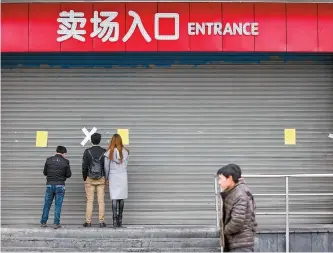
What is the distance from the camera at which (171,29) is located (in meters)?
11.0

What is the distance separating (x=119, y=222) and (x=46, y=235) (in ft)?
4.04

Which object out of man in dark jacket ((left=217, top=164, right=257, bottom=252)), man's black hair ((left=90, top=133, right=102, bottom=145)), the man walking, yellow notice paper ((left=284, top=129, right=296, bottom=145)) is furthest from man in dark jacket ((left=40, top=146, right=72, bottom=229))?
man in dark jacket ((left=217, top=164, right=257, bottom=252))

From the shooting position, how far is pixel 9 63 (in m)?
11.6

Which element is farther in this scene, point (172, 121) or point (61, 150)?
point (172, 121)

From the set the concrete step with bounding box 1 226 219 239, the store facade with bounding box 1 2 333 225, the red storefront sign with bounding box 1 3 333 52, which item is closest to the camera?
the concrete step with bounding box 1 226 219 239

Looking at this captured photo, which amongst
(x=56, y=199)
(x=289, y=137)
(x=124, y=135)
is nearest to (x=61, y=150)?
(x=56, y=199)

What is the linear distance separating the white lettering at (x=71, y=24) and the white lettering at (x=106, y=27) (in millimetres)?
184

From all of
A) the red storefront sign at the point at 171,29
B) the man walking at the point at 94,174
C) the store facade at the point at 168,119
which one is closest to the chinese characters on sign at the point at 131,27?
the red storefront sign at the point at 171,29

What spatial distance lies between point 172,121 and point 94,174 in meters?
1.71

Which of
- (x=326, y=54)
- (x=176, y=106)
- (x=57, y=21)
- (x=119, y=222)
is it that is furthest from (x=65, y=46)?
(x=326, y=54)

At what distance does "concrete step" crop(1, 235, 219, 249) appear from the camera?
10.1 m

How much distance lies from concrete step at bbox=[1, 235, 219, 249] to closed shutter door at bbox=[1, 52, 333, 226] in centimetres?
132

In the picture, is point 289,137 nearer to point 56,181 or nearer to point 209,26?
point 209,26

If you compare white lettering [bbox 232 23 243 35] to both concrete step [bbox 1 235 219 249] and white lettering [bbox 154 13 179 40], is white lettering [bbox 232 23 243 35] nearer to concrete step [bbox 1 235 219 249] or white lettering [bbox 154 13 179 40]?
white lettering [bbox 154 13 179 40]
